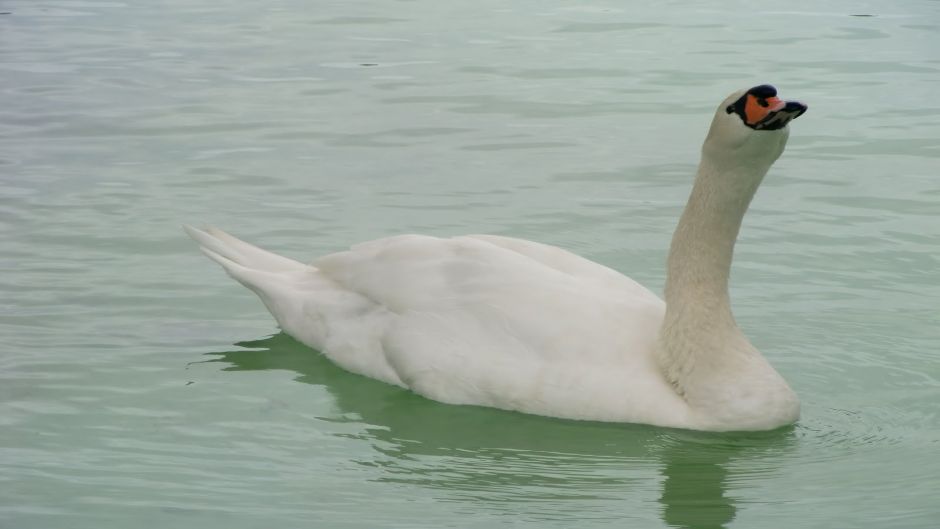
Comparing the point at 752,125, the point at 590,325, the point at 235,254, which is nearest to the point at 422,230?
the point at 235,254

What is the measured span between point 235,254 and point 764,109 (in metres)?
2.96

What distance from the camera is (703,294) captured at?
7.30 m

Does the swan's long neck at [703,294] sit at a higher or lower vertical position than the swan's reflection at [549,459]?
higher

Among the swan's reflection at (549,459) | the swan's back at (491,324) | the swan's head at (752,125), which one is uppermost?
the swan's head at (752,125)

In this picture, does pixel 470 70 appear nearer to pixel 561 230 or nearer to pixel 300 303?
pixel 561 230

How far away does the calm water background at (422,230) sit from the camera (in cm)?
654

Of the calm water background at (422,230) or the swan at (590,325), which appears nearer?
the calm water background at (422,230)

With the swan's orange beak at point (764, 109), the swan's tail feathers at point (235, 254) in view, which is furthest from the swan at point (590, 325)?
the swan's tail feathers at point (235, 254)

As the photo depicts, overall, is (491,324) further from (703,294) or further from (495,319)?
(703,294)

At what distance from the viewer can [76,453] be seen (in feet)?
22.3

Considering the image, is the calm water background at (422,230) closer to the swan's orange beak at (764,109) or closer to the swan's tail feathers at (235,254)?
the swan's tail feathers at (235,254)

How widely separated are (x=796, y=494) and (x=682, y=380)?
2.86 ft

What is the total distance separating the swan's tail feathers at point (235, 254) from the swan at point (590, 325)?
0.74 m

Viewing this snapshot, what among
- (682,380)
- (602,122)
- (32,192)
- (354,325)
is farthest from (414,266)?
(602,122)
